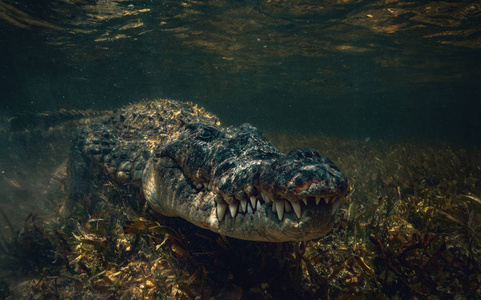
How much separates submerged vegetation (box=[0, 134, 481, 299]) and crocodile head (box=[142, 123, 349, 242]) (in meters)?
0.47

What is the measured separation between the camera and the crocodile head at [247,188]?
4.75 feet

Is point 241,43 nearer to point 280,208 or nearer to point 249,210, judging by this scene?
point 249,210

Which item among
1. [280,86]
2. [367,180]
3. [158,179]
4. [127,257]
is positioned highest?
[158,179]

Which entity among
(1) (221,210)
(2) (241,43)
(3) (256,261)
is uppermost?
(1) (221,210)

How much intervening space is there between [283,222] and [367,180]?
4553 millimetres

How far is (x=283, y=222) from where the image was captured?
151 centimetres

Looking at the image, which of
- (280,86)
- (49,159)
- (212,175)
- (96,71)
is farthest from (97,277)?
(280,86)

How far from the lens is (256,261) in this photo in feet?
7.22

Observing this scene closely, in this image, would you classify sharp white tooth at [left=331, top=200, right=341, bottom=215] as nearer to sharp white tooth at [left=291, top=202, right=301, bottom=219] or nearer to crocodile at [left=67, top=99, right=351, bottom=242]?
crocodile at [left=67, top=99, right=351, bottom=242]

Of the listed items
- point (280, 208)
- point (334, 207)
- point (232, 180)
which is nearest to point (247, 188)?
point (232, 180)

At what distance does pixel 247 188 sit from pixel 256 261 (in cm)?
95

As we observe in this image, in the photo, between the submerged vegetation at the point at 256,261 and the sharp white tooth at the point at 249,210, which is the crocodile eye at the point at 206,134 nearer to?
the submerged vegetation at the point at 256,261

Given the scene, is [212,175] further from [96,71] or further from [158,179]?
[96,71]

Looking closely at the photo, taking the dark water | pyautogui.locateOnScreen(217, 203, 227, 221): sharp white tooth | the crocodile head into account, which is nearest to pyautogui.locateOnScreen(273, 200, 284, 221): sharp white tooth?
the crocodile head
